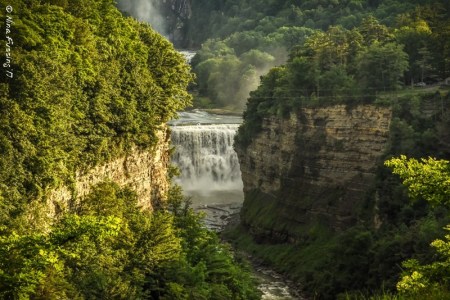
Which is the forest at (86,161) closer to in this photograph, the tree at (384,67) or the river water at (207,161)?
the tree at (384,67)

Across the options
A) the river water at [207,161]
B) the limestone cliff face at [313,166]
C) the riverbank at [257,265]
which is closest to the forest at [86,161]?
the riverbank at [257,265]

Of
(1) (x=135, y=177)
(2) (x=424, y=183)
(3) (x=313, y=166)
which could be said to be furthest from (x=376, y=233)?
(2) (x=424, y=183)

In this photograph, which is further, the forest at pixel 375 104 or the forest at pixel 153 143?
the forest at pixel 375 104

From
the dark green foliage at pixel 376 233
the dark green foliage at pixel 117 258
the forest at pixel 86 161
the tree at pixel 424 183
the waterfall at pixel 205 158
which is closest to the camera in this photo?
the tree at pixel 424 183

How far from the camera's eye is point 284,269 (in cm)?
7175

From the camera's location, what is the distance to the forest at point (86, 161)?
1242 inches

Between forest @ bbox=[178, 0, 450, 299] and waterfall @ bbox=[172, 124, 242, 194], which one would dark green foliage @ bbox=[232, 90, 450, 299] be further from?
waterfall @ bbox=[172, 124, 242, 194]

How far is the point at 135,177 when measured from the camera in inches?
2055

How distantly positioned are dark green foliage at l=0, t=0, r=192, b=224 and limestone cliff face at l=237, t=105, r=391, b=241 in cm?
2159

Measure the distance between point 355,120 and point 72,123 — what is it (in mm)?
38337

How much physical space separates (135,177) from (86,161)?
30.5ft

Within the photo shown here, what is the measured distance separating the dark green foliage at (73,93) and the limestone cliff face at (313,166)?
21.6m

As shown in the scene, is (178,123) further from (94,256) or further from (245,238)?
(94,256)

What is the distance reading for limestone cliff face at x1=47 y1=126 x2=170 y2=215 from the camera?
40.6 meters
